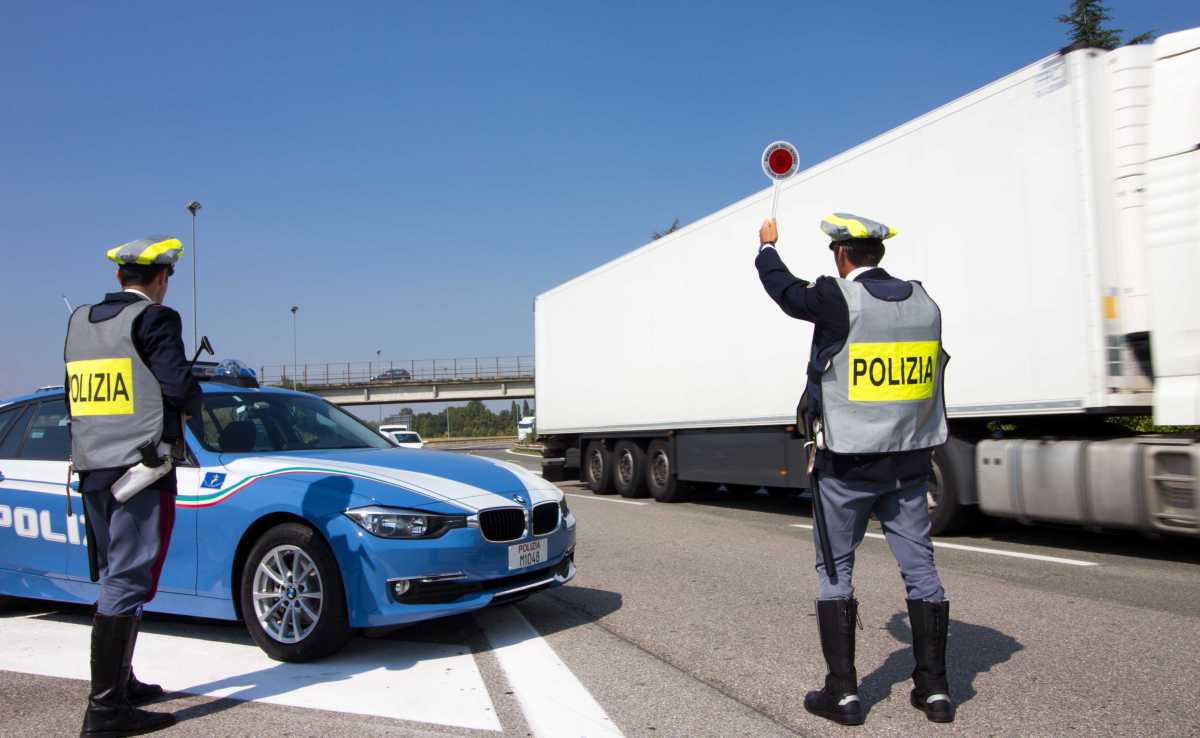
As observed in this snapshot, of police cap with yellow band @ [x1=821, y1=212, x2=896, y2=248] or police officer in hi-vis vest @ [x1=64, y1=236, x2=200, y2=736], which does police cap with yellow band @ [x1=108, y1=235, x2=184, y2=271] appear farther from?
police cap with yellow band @ [x1=821, y1=212, x2=896, y2=248]

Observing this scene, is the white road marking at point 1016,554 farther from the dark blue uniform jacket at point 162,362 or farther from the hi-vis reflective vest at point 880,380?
the dark blue uniform jacket at point 162,362

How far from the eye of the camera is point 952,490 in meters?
8.71

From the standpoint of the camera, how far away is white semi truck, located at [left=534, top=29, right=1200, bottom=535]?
22.8ft

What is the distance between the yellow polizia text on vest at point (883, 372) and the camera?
3.72 metres

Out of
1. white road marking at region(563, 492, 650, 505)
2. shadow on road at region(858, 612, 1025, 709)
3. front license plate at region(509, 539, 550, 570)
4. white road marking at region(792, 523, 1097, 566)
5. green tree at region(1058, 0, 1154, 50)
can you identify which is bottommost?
white road marking at region(563, 492, 650, 505)

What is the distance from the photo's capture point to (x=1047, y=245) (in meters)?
7.87

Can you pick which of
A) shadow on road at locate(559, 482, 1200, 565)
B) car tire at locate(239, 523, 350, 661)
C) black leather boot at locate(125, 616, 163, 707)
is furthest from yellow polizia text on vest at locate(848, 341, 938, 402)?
shadow on road at locate(559, 482, 1200, 565)

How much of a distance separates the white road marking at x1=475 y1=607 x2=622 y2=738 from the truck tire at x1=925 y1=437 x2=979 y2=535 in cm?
474

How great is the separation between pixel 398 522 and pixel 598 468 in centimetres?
1158

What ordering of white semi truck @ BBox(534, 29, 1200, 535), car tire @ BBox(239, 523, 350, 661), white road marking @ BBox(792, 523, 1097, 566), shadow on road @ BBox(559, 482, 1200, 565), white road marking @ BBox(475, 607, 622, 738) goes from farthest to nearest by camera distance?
shadow on road @ BBox(559, 482, 1200, 565), white road marking @ BBox(792, 523, 1097, 566), white semi truck @ BBox(534, 29, 1200, 535), car tire @ BBox(239, 523, 350, 661), white road marking @ BBox(475, 607, 622, 738)

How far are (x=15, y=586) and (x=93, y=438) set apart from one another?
2464 millimetres

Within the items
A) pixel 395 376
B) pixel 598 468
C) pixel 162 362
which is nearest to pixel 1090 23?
pixel 598 468

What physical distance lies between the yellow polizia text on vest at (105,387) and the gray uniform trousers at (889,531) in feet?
9.29

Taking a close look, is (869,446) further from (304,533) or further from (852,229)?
(304,533)
